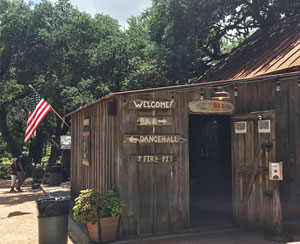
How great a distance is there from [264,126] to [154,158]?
2465 mm


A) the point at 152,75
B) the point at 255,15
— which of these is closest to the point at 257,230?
the point at 152,75

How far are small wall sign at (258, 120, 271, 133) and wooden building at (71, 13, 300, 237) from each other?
0.02 meters

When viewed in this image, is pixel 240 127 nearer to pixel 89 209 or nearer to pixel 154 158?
pixel 154 158

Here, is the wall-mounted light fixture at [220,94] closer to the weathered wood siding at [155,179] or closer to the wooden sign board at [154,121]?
the weathered wood siding at [155,179]

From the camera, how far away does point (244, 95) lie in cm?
761

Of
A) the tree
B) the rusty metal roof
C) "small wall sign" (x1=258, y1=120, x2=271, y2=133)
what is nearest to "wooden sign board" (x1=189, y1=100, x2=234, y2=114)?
"small wall sign" (x1=258, y1=120, x2=271, y2=133)

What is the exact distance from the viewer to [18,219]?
30.7 ft

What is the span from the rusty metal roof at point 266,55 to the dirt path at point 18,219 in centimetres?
692

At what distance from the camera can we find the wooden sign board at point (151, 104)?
6742 mm

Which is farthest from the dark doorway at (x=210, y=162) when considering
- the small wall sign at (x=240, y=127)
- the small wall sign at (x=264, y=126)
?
the small wall sign at (x=264, y=126)

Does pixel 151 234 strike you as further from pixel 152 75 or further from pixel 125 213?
pixel 152 75

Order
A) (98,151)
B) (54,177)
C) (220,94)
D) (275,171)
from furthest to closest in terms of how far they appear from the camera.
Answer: (54,177) → (98,151) → (220,94) → (275,171)

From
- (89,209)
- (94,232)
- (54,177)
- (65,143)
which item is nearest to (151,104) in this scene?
(89,209)

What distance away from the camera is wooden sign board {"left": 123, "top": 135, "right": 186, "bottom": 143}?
→ 6.68 meters
